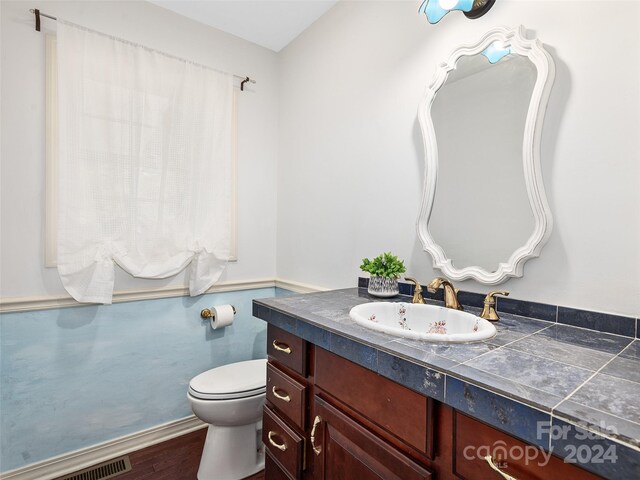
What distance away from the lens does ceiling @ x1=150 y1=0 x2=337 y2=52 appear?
1917mm

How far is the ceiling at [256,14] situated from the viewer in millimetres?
1917

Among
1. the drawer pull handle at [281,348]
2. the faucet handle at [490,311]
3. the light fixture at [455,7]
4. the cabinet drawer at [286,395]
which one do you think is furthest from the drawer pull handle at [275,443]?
the light fixture at [455,7]

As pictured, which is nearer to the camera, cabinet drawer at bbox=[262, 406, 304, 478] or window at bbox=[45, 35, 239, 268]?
cabinet drawer at bbox=[262, 406, 304, 478]

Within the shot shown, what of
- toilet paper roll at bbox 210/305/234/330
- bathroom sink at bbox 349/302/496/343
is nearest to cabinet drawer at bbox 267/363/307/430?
bathroom sink at bbox 349/302/496/343

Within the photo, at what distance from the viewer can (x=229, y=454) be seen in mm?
1635

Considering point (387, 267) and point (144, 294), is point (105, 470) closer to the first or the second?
point (144, 294)

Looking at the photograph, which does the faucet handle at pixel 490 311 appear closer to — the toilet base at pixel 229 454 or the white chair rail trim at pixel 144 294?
the white chair rail trim at pixel 144 294

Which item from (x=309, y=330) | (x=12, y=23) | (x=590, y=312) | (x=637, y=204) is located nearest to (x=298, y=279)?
(x=309, y=330)

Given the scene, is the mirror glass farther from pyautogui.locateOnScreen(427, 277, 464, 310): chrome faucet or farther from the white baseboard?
the white baseboard

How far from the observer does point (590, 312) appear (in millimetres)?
968

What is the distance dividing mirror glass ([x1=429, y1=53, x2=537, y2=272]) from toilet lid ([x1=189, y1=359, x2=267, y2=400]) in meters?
1.16

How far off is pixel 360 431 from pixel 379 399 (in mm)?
125

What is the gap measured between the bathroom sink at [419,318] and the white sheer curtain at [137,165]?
1.24 metres

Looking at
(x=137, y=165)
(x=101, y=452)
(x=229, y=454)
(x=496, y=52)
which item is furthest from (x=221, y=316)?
(x=496, y=52)
